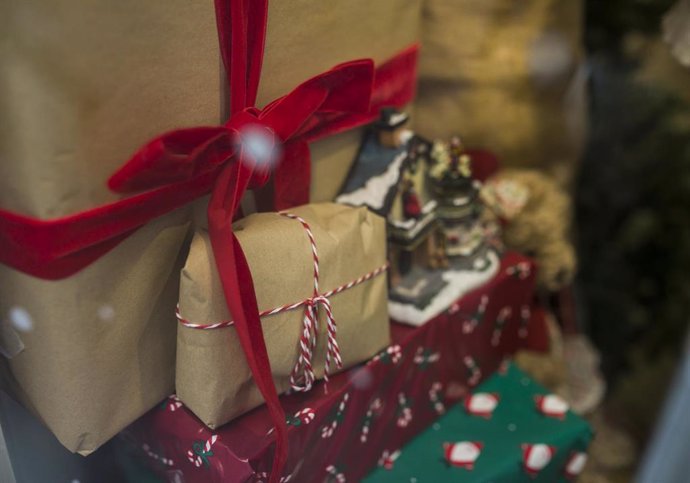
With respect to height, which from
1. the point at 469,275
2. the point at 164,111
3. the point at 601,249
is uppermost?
the point at 164,111

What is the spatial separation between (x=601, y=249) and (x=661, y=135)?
8.2 inches

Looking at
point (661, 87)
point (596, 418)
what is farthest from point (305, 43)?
point (596, 418)

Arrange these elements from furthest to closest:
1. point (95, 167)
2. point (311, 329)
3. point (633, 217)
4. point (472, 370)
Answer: point (633, 217), point (472, 370), point (311, 329), point (95, 167)

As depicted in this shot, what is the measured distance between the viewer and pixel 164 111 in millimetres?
533

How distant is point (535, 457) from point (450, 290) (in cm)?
20

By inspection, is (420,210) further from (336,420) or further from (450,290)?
(336,420)

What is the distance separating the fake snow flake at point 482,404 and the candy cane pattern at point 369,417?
0.16 meters

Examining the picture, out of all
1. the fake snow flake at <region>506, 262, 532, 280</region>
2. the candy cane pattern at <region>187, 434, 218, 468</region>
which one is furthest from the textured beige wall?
the candy cane pattern at <region>187, 434, 218, 468</region>

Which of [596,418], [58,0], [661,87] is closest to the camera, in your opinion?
[58,0]

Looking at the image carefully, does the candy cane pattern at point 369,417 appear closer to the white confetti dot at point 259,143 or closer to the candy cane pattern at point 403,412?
the candy cane pattern at point 403,412

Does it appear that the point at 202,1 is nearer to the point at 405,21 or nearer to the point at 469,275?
the point at 405,21

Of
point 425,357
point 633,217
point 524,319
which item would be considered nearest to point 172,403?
point 425,357

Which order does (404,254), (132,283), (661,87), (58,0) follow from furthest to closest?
(661,87) < (404,254) < (132,283) < (58,0)

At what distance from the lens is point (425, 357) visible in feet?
2.52
